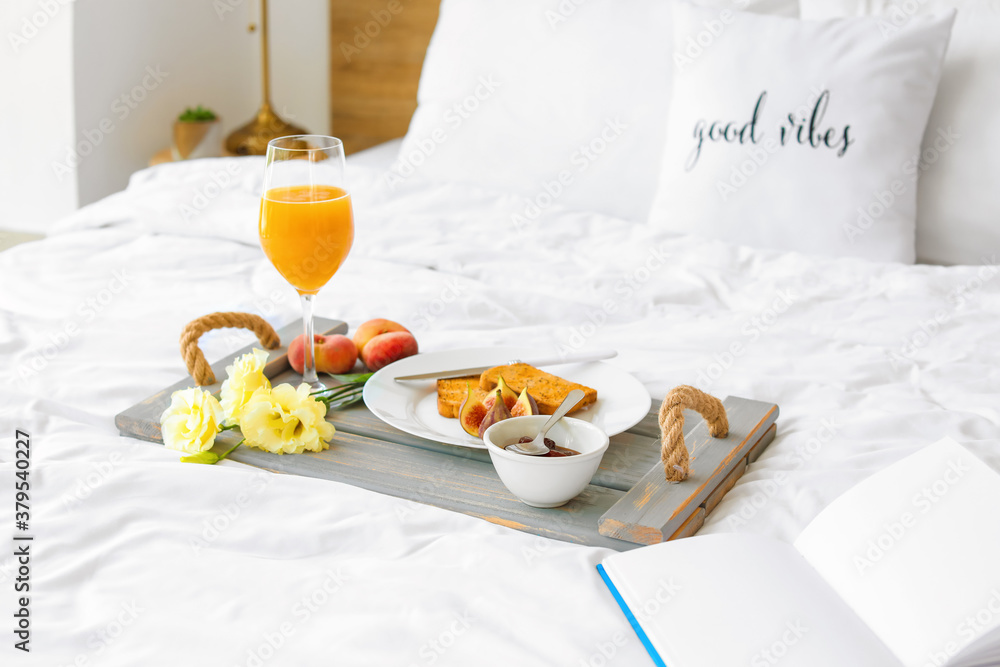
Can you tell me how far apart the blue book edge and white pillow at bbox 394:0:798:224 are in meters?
1.25

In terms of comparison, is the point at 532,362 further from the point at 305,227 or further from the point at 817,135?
the point at 817,135

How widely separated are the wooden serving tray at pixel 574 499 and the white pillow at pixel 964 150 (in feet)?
2.94

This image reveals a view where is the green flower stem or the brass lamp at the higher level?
the brass lamp

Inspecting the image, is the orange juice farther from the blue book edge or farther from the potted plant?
the potted plant

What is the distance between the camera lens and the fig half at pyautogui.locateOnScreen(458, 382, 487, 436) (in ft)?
2.84

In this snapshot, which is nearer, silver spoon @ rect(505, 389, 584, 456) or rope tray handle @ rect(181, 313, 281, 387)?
silver spoon @ rect(505, 389, 584, 456)

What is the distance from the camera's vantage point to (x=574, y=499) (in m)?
0.79

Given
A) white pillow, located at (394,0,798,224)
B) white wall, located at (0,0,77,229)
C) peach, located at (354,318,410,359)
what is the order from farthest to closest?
white wall, located at (0,0,77,229), white pillow, located at (394,0,798,224), peach, located at (354,318,410,359)

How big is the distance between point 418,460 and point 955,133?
1.27 meters

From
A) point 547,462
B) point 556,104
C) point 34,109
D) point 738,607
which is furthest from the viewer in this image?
point 34,109

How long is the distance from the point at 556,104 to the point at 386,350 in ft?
3.46

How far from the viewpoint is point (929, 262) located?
Answer: 1.67 metres

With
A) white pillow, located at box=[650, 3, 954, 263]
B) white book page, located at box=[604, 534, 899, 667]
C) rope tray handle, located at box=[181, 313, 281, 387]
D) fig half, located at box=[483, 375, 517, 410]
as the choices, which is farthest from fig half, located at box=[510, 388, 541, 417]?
white pillow, located at box=[650, 3, 954, 263]

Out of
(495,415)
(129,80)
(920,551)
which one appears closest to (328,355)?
(495,415)
